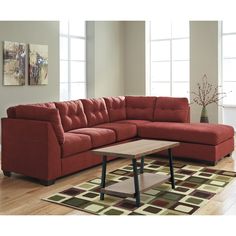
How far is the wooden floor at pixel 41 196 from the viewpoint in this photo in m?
3.08

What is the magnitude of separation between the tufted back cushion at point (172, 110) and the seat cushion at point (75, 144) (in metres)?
1.77

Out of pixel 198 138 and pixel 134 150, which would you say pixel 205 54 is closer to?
pixel 198 138

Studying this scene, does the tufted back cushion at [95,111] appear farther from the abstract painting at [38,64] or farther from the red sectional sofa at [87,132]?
the abstract painting at [38,64]

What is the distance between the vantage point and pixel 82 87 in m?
8.05

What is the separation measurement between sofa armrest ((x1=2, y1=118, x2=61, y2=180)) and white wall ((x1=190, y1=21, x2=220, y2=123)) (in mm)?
4800

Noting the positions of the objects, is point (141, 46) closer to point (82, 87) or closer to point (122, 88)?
point (122, 88)

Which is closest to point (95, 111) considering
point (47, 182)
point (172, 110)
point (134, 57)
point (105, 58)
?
point (172, 110)

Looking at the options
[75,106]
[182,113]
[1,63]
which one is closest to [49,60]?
[1,63]

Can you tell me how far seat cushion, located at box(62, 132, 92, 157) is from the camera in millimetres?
4086

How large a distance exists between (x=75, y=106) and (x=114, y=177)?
1.36 m

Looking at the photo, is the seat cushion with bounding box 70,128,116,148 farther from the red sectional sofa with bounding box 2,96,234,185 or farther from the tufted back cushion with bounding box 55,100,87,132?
the tufted back cushion with bounding box 55,100,87,132

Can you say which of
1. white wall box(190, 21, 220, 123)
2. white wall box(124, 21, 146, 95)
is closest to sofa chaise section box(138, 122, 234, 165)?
white wall box(190, 21, 220, 123)

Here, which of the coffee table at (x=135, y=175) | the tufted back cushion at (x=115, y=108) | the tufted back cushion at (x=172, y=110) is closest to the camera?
the coffee table at (x=135, y=175)

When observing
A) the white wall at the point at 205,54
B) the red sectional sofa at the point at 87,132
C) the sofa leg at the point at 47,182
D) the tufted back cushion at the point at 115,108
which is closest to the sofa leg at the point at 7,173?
the red sectional sofa at the point at 87,132
